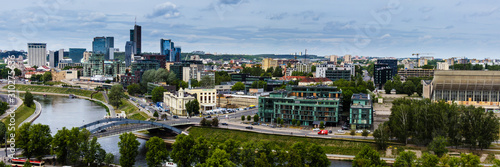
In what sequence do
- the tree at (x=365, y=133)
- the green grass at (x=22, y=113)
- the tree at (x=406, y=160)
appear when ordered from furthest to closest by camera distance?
the green grass at (x=22, y=113), the tree at (x=365, y=133), the tree at (x=406, y=160)

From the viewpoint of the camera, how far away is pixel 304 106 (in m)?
29.8

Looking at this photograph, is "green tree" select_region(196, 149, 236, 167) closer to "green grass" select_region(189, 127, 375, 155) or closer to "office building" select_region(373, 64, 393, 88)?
"green grass" select_region(189, 127, 375, 155)

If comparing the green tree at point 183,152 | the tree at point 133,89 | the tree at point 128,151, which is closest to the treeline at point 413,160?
the green tree at point 183,152

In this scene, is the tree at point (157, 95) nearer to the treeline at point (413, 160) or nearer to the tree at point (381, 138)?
the tree at point (381, 138)

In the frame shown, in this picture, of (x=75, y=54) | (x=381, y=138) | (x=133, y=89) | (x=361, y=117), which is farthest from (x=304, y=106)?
(x=75, y=54)

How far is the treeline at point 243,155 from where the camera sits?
18.9m

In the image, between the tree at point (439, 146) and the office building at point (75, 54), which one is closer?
the tree at point (439, 146)

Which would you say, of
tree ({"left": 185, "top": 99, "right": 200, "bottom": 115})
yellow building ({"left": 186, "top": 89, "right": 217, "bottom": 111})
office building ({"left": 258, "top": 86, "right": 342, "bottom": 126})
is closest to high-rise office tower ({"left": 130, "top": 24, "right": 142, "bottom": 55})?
yellow building ({"left": 186, "top": 89, "right": 217, "bottom": 111})

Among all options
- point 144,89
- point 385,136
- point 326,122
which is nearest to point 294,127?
point 326,122

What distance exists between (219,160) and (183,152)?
268 cm

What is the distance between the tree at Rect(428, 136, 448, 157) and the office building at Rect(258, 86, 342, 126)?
760 centimetres

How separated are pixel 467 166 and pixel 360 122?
10.5m

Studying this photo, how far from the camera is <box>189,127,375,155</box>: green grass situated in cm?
2427

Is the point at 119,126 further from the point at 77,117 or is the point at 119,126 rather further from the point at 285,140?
the point at 77,117
